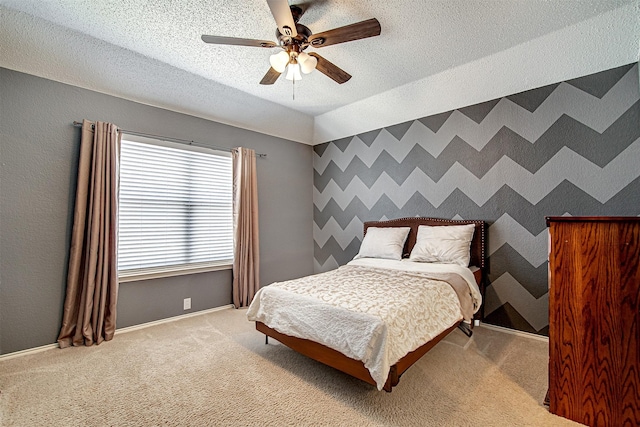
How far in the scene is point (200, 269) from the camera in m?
3.49

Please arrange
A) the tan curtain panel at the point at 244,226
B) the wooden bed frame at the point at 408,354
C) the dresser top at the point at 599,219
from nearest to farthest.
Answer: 1. the dresser top at the point at 599,219
2. the wooden bed frame at the point at 408,354
3. the tan curtain panel at the point at 244,226

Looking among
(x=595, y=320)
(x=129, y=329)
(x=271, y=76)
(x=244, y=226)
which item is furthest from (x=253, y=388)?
(x=271, y=76)

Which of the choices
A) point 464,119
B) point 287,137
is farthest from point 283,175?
point 464,119

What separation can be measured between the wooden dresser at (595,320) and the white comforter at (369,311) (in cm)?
72

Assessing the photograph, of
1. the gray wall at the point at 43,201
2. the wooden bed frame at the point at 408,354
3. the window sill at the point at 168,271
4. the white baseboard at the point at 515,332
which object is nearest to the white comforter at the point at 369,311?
the wooden bed frame at the point at 408,354

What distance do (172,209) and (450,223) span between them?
329 cm

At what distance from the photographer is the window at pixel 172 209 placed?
9.86ft

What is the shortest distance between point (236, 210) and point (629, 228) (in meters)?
3.55

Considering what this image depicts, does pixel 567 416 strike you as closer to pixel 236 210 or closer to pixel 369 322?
pixel 369 322

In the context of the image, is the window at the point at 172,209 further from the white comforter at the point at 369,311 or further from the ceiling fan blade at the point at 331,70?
the ceiling fan blade at the point at 331,70

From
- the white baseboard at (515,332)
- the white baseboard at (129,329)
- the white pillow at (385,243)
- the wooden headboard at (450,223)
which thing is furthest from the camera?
the white pillow at (385,243)

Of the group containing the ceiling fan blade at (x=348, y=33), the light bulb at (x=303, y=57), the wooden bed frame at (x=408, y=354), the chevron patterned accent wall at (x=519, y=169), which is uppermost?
the ceiling fan blade at (x=348, y=33)

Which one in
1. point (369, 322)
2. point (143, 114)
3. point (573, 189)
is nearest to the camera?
point (369, 322)

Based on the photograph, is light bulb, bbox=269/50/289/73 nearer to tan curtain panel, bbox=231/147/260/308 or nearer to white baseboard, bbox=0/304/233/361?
tan curtain panel, bbox=231/147/260/308
